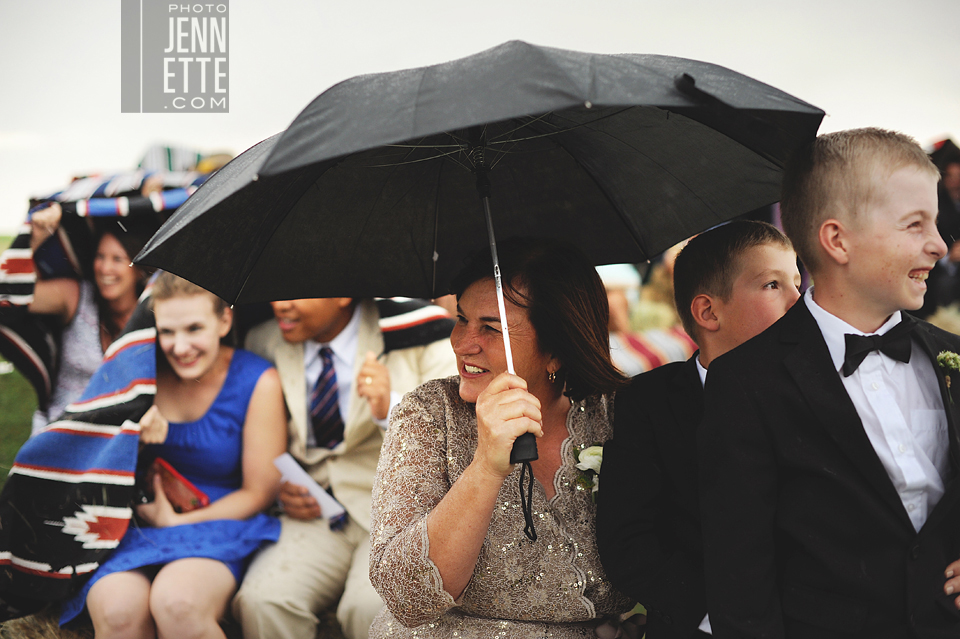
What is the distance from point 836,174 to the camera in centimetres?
150

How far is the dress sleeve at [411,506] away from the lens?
166 centimetres

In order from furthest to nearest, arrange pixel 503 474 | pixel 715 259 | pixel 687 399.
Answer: pixel 715 259
pixel 687 399
pixel 503 474

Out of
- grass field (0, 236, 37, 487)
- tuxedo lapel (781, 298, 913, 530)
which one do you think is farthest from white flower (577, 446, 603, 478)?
grass field (0, 236, 37, 487)

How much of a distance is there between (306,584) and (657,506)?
189cm

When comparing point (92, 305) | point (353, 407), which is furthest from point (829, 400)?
point (92, 305)

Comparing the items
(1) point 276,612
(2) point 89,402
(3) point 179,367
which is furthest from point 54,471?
(1) point 276,612

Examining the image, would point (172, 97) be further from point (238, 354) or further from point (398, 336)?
point (398, 336)

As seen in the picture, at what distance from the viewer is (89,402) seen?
123 inches

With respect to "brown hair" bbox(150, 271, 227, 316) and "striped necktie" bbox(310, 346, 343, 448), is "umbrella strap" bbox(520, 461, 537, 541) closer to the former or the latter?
"striped necktie" bbox(310, 346, 343, 448)

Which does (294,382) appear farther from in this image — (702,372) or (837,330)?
(837,330)

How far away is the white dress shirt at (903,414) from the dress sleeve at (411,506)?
3.27 feet

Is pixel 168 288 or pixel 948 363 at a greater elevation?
pixel 168 288

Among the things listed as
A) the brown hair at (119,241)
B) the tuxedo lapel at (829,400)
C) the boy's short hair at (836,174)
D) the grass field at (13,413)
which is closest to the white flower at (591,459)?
the tuxedo lapel at (829,400)

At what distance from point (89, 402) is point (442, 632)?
206cm
